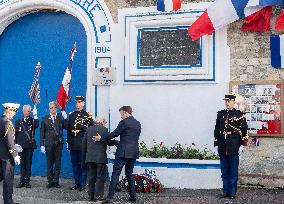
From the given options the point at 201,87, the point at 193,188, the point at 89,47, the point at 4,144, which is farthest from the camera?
the point at 89,47

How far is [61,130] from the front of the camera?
38.3 ft

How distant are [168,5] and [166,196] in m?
4.26

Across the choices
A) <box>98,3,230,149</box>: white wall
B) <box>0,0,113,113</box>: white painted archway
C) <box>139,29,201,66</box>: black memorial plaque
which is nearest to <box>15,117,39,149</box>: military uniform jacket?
<box>0,0,113,113</box>: white painted archway

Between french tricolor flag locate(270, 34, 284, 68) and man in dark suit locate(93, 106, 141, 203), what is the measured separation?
136 inches

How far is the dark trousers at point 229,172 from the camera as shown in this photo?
9945 mm

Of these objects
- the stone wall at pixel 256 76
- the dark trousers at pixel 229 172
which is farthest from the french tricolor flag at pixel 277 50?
the dark trousers at pixel 229 172

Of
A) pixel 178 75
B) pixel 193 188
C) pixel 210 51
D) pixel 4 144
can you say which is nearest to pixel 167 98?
pixel 178 75

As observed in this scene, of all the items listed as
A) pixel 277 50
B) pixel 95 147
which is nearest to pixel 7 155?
pixel 95 147

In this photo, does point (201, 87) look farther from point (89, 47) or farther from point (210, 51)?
point (89, 47)

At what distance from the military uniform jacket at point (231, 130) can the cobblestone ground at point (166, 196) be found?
0.95m

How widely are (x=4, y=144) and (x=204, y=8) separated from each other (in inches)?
207

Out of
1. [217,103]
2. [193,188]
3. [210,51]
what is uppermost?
[210,51]

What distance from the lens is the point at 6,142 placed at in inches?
361

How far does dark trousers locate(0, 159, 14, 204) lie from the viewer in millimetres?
9172
